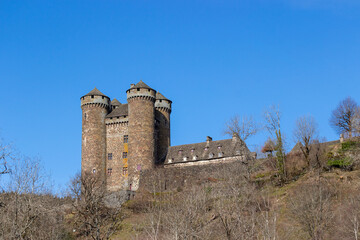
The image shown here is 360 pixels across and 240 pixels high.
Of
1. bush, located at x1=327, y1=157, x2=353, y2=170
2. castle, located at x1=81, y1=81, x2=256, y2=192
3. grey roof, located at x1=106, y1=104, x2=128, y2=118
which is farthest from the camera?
grey roof, located at x1=106, y1=104, x2=128, y2=118

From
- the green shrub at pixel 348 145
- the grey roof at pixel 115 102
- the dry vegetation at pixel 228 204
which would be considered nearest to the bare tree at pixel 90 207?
the dry vegetation at pixel 228 204

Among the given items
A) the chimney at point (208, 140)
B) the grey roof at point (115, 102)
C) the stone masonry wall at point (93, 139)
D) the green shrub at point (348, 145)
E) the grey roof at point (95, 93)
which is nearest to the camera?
the green shrub at point (348, 145)

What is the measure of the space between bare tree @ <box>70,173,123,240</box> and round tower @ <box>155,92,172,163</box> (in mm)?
9696

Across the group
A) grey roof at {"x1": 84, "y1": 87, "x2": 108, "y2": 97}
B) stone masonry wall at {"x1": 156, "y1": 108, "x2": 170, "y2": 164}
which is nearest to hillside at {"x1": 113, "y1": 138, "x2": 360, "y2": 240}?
stone masonry wall at {"x1": 156, "y1": 108, "x2": 170, "y2": 164}

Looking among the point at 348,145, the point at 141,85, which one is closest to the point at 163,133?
the point at 141,85

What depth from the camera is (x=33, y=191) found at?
2891 centimetres

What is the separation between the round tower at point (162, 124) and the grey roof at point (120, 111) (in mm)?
4593

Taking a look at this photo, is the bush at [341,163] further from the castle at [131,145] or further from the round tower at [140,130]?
the round tower at [140,130]

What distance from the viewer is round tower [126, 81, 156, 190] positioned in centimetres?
5650

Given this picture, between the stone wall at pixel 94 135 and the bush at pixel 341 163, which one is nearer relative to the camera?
the bush at pixel 341 163

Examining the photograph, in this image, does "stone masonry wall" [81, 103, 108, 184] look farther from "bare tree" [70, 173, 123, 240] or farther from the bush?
the bush

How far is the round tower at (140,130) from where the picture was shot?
56.5 meters

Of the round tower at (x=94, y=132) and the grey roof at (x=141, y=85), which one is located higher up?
the grey roof at (x=141, y=85)

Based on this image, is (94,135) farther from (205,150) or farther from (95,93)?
(205,150)
